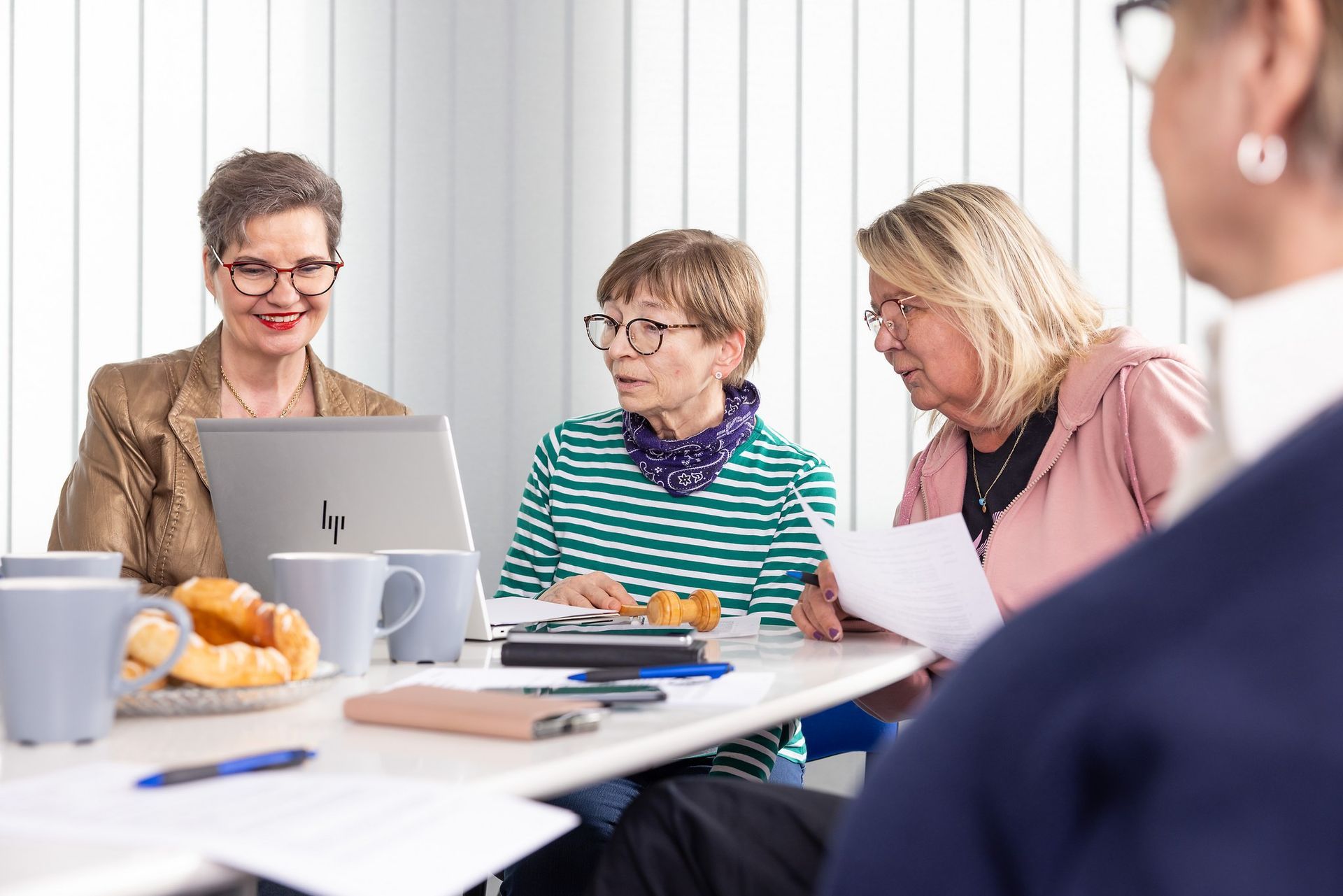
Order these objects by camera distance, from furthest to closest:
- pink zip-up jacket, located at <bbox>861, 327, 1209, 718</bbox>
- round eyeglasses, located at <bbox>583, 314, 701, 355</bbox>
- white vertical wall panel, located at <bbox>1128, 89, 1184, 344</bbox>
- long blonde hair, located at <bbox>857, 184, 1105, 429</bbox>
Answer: white vertical wall panel, located at <bbox>1128, 89, 1184, 344</bbox> < round eyeglasses, located at <bbox>583, 314, 701, 355</bbox> < long blonde hair, located at <bbox>857, 184, 1105, 429</bbox> < pink zip-up jacket, located at <bbox>861, 327, 1209, 718</bbox>

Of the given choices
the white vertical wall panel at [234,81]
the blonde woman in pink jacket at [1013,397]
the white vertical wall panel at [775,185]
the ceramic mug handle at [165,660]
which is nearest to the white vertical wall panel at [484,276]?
the white vertical wall panel at [234,81]

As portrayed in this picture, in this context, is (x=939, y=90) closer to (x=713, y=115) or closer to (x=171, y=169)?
(x=713, y=115)

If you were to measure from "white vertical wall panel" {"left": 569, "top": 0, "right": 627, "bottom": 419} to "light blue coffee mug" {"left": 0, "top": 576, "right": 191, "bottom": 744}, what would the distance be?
7.21 ft

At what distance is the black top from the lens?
1.71m

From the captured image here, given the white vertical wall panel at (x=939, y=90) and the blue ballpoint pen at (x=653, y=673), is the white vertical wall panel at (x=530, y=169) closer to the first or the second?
the white vertical wall panel at (x=939, y=90)

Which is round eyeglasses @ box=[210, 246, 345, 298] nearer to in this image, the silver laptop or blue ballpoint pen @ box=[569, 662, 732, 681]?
the silver laptop

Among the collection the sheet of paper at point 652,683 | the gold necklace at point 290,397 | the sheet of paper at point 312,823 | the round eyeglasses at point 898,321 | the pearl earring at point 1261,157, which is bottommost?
the sheet of paper at point 652,683

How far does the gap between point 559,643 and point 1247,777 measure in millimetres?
818

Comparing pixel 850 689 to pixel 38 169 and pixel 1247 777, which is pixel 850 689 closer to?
pixel 1247 777

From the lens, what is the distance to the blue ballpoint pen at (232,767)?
67cm

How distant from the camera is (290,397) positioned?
82.3 inches

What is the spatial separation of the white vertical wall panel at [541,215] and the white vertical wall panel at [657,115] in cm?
18

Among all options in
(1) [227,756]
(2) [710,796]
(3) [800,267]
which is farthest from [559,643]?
(3) [800,267]

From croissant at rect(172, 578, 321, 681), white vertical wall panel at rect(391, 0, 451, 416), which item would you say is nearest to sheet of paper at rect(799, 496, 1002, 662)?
croissant at rect(172, 578, 321, 681)
